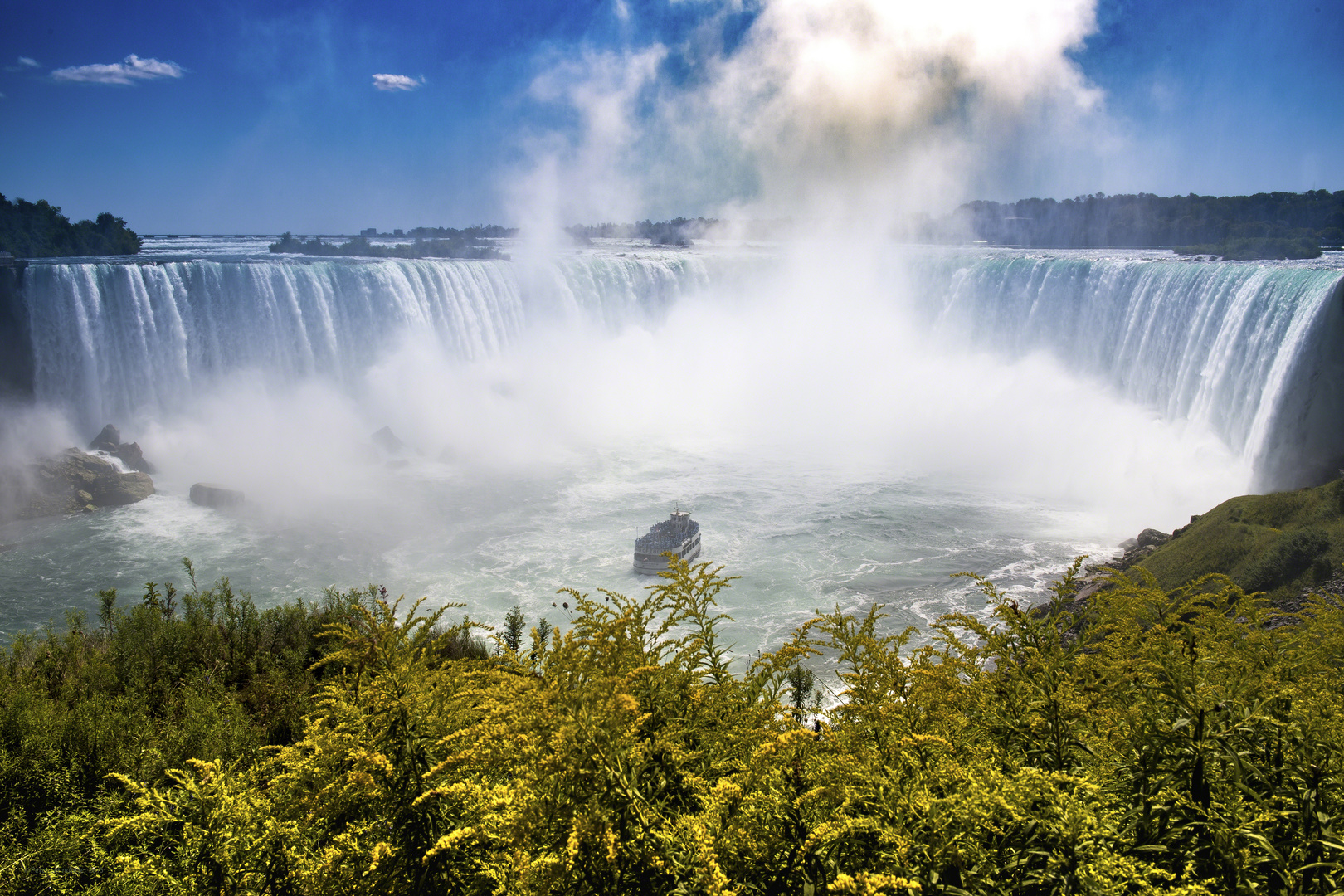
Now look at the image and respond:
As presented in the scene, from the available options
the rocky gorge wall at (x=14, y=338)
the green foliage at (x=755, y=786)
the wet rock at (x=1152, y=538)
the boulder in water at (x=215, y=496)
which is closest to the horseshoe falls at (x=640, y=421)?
the rocky gorge wall at (x=14, y=338)

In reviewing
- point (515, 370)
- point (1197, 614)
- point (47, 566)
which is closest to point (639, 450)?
point (515, 370)

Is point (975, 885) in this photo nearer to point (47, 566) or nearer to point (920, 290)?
point (47, 566)

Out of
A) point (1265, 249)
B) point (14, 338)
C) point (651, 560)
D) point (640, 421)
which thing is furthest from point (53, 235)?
point (1265, 249)

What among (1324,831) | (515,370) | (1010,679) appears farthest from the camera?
(515,370)

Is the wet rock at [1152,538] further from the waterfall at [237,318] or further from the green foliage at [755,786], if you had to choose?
the waterfall at [237,318]

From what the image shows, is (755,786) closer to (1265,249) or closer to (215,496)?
(215,496)

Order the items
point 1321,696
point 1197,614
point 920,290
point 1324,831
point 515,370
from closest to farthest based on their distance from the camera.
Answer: point 1324,831 < point 1321,696 < point 1197,614 < point 515,370 < point 920,290
